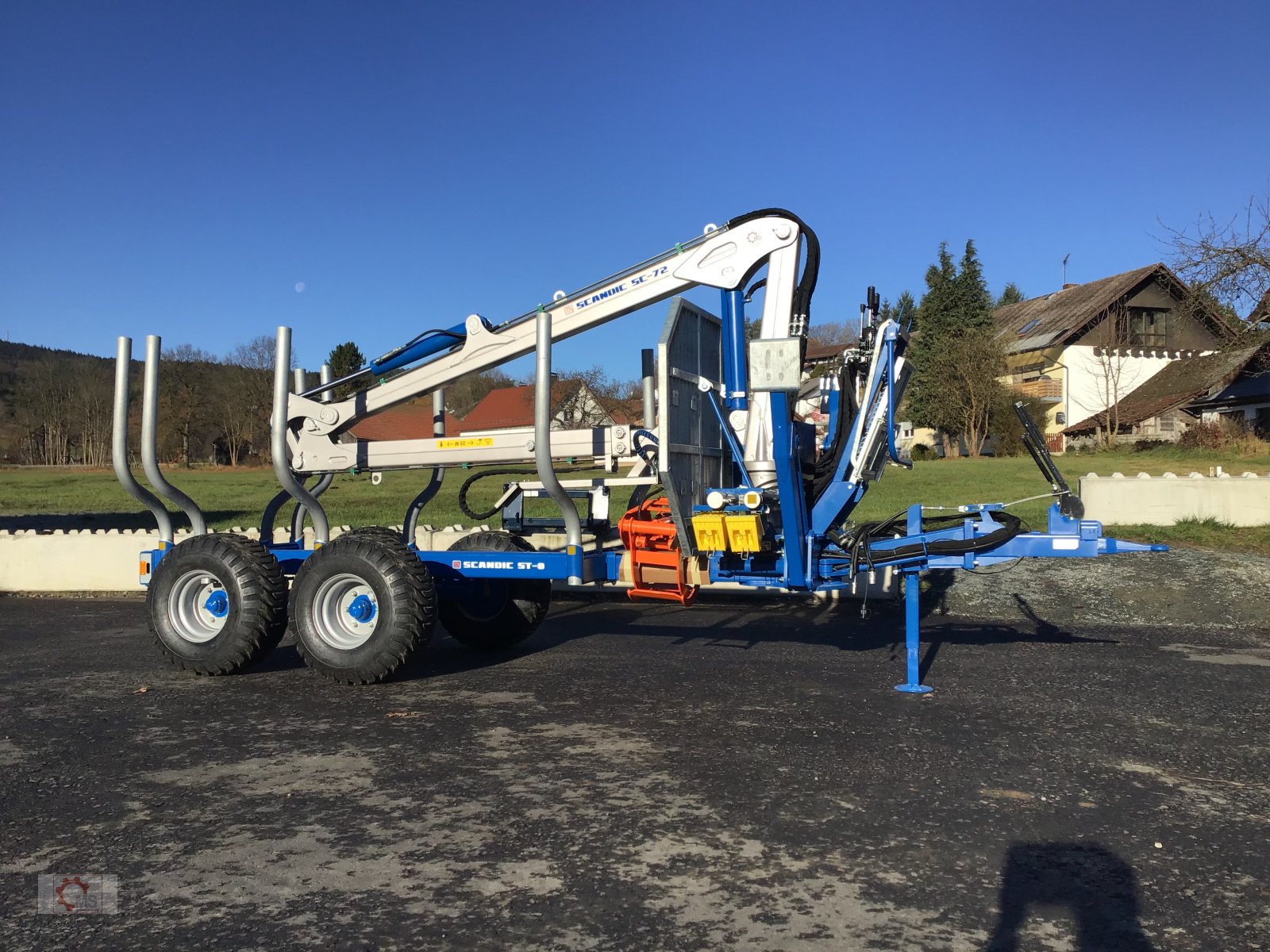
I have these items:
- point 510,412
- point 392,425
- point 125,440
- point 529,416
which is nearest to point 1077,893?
point 392,425

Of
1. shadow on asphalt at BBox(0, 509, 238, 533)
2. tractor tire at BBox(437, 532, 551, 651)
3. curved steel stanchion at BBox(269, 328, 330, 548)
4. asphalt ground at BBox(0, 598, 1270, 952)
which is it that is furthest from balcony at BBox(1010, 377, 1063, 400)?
curved steel stanchion at BBox(269, 328, 330, 548)

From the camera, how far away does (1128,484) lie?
15031mm

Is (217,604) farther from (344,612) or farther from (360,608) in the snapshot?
(360,608)

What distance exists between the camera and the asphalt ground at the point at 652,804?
362cm

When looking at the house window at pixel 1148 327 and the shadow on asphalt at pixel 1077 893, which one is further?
the house window at pixel 1148 327

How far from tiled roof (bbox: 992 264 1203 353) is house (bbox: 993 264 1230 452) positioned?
0.21 ft

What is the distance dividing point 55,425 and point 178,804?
76358mm

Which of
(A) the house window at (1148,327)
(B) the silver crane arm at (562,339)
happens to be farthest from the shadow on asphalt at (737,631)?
(A) the house window at (1148,327)

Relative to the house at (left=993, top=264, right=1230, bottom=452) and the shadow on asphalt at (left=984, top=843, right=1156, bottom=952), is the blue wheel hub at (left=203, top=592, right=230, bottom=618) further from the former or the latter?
the house at (left=993, top=264, right=1230, bottom=452)

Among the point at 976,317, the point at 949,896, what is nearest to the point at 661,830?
the point at 949,896

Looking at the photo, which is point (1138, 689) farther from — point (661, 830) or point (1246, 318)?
point (1246, 318)

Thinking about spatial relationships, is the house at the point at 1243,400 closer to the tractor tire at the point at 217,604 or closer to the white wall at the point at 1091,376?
the white wall at the point at 1091,376

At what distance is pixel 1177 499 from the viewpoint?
14.9m

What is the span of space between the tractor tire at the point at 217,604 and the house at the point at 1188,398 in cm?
3258
